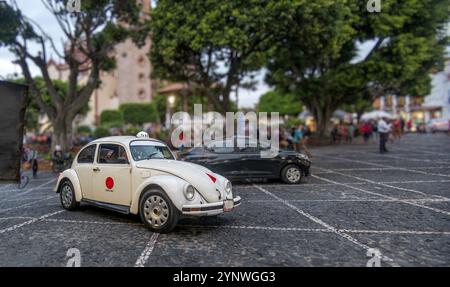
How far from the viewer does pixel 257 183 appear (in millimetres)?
12008

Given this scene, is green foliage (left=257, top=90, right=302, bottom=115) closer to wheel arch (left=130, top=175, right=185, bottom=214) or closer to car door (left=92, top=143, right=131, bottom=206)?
car door (left=92, top=143, right=131, bottom=206)

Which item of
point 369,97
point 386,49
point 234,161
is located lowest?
point 234,161

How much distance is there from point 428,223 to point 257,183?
6.05 metres

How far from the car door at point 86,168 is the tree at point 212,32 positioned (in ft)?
34.1

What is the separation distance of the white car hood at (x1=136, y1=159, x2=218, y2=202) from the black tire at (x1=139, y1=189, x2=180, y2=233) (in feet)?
1.42

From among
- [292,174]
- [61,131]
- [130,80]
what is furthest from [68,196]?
[130,80]

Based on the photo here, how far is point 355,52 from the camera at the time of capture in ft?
91.8

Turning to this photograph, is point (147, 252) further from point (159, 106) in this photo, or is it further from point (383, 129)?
point (159, 106)

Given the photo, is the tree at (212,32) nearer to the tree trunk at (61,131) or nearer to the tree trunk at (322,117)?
the tree trunk at (61,131)

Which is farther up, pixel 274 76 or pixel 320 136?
pixel 274 76

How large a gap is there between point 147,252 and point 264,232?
78.9 inches

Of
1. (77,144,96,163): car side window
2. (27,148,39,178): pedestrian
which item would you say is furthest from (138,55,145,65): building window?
(77,144,96,163): car side window
